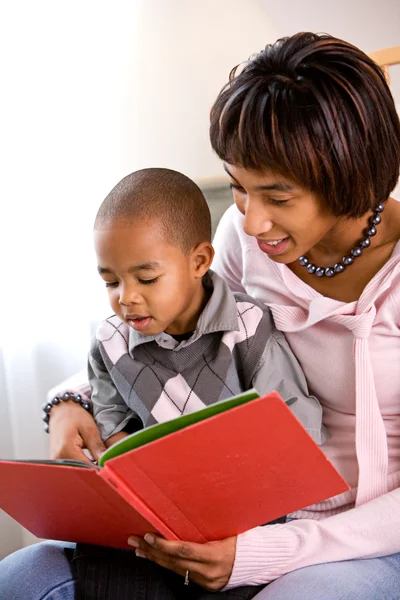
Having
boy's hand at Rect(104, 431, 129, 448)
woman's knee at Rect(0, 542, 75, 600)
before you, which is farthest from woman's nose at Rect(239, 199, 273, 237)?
woman's knee at Rect(0, 542, 75, 600)

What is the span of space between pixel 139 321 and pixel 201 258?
16cm

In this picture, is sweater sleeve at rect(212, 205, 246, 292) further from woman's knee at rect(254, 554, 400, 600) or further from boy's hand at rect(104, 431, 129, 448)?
woman's knee at rect(254, 554, 400, 600)

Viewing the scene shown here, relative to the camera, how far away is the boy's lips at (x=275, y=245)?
3.91 ft

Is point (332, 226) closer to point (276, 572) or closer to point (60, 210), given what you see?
point (276, 572)

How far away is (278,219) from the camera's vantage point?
1.16 meters

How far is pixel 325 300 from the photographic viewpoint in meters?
1.26

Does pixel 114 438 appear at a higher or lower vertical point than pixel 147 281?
lower

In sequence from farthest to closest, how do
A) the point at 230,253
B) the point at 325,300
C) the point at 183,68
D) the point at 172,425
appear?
1. the point at 183,68
2. the point at 230,253
3. the point at 325,300
4. the point at 172,425

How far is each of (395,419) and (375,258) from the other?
0.85 feet

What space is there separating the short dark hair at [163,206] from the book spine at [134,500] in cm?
44

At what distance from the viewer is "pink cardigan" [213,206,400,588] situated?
3.61 feet

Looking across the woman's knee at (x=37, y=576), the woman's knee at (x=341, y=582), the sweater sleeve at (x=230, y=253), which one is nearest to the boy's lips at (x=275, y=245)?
the sweater sleeve at (x=230, y=253)

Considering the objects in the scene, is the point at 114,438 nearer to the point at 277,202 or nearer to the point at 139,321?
the point at 139,321

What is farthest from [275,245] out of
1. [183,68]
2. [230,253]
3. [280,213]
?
[183,68]
